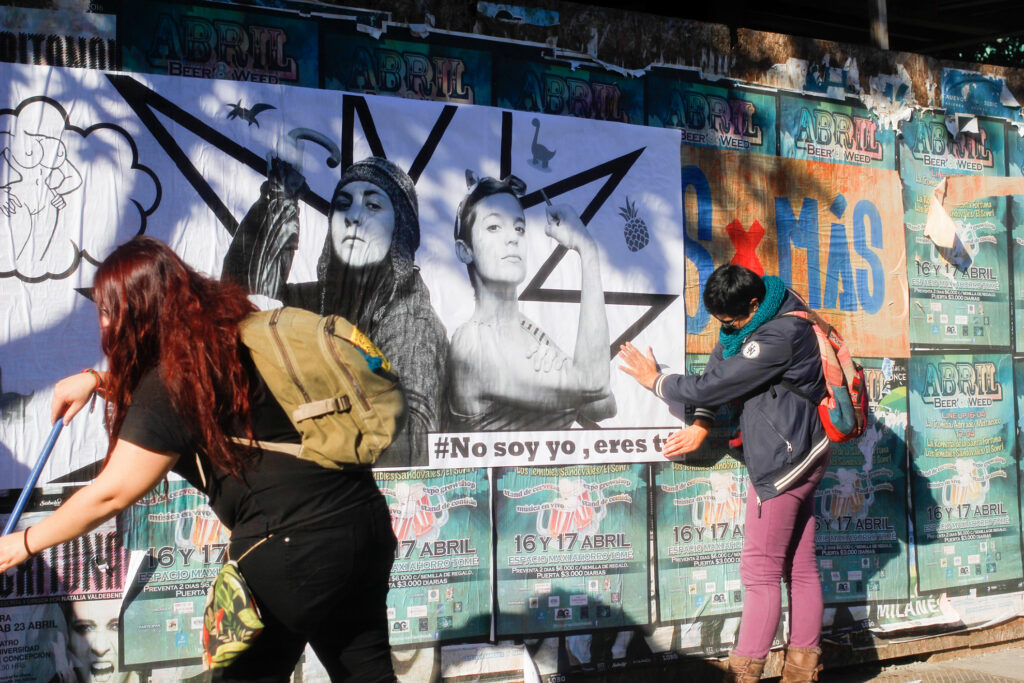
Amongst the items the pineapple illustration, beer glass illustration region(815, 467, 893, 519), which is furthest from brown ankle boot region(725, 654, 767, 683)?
the pineapple illustration

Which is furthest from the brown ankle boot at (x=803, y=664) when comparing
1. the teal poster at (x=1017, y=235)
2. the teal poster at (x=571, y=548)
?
the teal poster at (x=1017, y=235)

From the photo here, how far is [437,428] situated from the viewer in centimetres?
380

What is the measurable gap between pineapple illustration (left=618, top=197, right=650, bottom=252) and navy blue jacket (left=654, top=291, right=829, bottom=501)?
671 millimetres

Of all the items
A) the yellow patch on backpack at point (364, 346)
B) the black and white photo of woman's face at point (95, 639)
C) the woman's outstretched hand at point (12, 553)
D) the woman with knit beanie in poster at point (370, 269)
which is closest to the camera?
the woman's outstretched hand at point (12, 553)

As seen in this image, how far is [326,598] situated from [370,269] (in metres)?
1.68

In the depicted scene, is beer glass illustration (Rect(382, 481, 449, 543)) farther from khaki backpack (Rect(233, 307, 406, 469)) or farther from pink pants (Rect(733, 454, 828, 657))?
khaki backpack (Rect(233, 307, 406, 469))

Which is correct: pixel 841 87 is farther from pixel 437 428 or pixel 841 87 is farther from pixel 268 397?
pixel 268 397

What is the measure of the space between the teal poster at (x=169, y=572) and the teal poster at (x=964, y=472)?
340 cm

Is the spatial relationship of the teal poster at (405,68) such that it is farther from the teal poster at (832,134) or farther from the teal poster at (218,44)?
the teal poster at (832,134)

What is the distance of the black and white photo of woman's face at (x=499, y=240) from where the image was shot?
391 cm

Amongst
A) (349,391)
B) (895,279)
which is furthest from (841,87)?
(349,391)

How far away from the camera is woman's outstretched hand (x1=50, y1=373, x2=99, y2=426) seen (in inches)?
102

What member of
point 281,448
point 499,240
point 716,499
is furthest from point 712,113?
point 281,448

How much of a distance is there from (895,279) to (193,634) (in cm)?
363
